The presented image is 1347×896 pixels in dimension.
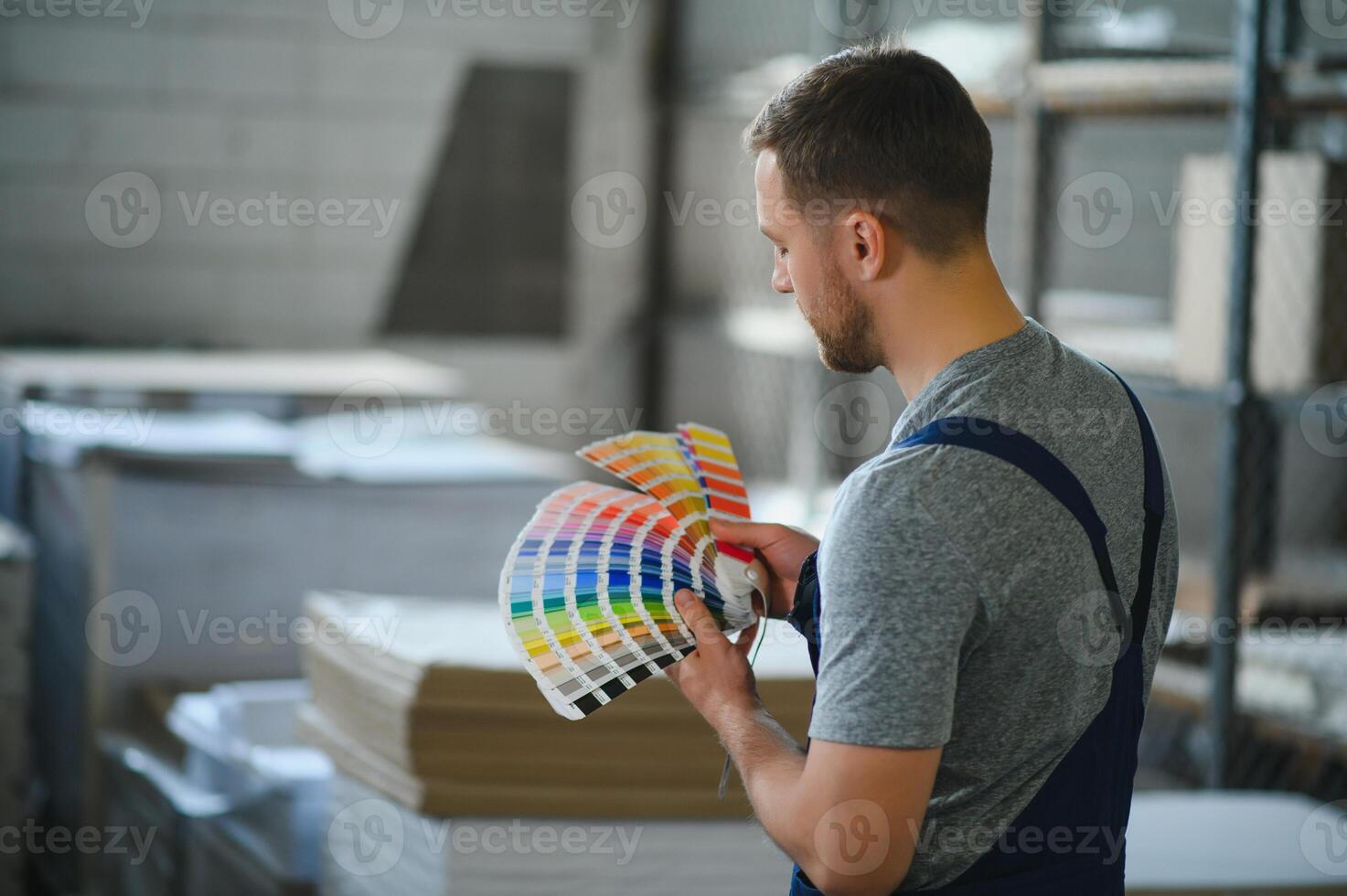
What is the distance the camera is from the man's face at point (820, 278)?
1.12m

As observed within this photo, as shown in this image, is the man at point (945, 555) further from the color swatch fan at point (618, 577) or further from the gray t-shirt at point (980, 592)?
the color swatch fan at point (618, 577)

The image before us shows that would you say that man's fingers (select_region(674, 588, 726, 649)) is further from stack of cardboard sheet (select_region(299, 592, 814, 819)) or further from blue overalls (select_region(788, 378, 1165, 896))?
stack of cardboard sheet (select_region(299, 592, 814, 819))

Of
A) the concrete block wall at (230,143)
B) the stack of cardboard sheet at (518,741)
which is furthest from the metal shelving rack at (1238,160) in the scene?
the concrete block wall at (230,143)

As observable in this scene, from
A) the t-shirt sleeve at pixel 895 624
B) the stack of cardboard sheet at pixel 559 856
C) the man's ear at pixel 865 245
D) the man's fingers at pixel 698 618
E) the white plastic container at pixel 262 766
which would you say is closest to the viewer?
the t-shirt sleeve at pixel 895 624

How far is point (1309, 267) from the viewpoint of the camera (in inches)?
110

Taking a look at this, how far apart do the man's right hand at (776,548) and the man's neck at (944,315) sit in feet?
0.81

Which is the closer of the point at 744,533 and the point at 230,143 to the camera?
the point at 744,533

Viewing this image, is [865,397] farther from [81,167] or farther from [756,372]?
[81,167]

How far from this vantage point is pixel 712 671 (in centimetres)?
120

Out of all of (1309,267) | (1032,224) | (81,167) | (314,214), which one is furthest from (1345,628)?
(81,167)

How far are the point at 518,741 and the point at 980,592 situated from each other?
0.83 m

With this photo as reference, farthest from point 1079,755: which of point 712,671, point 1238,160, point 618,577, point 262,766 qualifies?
point 1238,160

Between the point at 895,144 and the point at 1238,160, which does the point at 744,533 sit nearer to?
the point at 895,144

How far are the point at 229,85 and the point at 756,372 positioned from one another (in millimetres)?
2083
